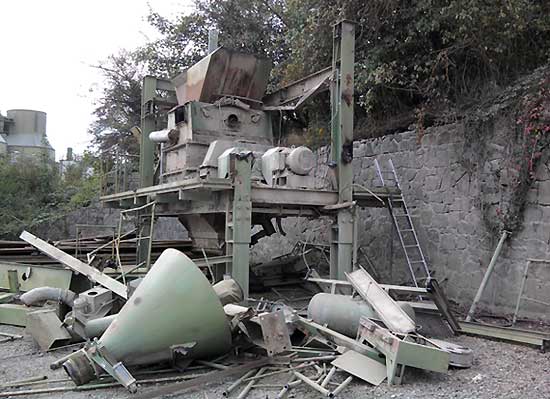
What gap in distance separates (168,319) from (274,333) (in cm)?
121

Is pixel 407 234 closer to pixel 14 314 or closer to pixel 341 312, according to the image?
pixel 341 312

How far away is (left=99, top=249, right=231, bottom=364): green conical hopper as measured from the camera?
5.40 metres

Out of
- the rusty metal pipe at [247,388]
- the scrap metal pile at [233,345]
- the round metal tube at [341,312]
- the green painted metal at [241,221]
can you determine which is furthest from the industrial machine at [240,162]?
the rusty metal pipe at [247,388]

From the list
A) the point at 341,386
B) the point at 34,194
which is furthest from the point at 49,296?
the point at 34,194

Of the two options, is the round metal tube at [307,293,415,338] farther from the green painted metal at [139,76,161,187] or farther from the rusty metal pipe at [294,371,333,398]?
the green painted metal at [139,76,161,187]

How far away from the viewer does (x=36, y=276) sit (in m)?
9.98

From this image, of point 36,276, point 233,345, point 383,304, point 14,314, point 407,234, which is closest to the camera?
point 233,345

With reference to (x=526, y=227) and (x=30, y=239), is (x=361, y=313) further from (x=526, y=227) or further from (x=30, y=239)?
(x=30, y=239)

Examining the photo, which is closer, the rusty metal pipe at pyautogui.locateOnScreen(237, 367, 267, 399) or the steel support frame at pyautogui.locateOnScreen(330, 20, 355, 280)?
the rusty metal pipe at pyautogui.locateOnScreen(237, 367, 267, 399)

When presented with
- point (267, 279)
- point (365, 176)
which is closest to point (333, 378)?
point (267, 279)

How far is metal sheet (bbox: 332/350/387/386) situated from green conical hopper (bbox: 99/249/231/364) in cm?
140

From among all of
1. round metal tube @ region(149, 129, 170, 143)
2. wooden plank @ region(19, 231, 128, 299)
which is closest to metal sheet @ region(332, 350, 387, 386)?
wooden plank @ region(19, 231, 128, 299)

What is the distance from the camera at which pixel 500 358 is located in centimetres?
615

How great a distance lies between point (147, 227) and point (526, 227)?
888 centimetres
